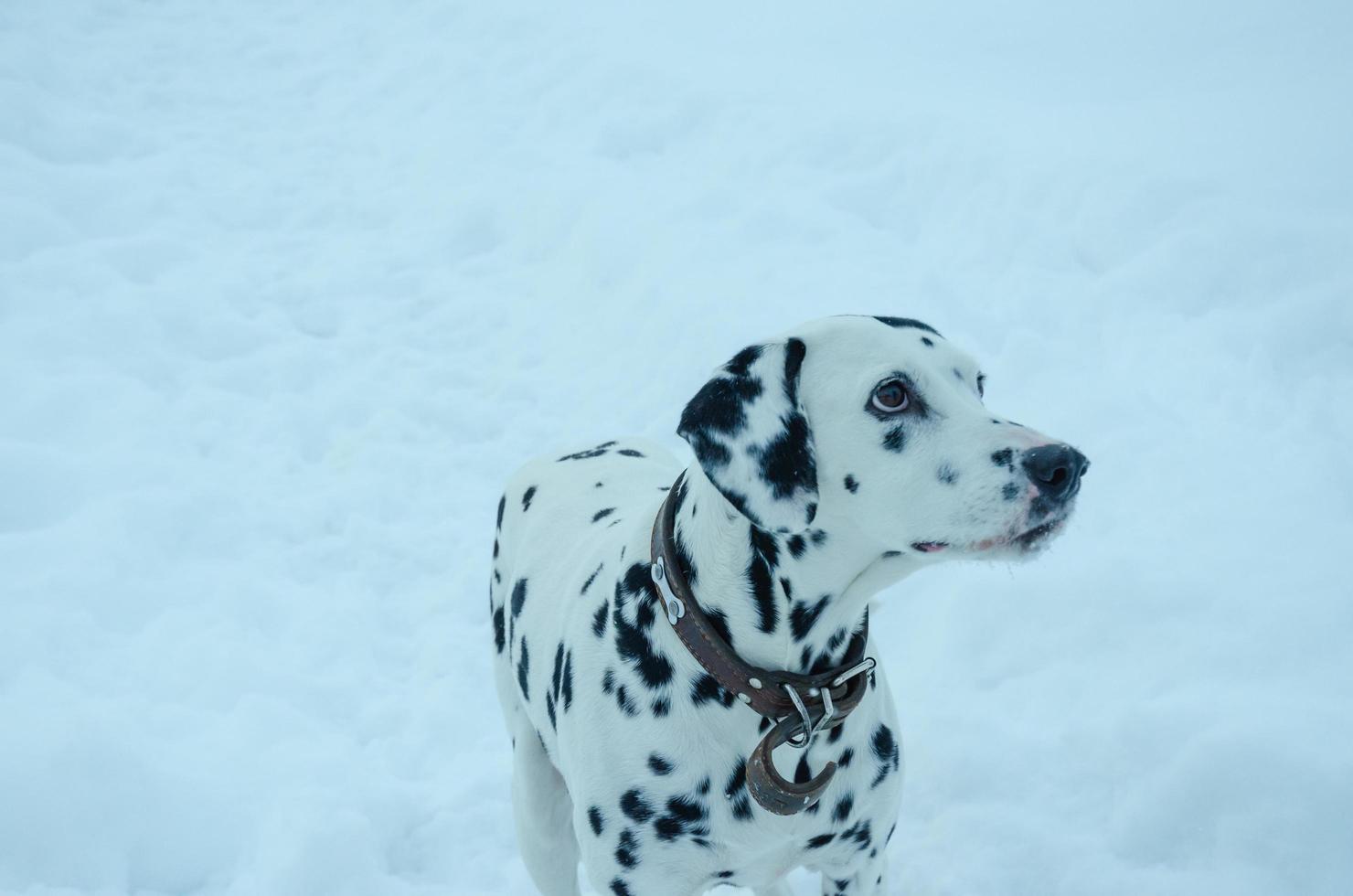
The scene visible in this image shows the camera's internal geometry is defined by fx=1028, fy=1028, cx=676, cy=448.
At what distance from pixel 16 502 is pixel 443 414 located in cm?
241

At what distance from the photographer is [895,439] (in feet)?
7.77

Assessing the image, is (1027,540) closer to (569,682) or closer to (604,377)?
(569,682)

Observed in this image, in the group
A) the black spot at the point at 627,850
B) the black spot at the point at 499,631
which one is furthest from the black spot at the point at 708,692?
the black spot at the point at 499,631

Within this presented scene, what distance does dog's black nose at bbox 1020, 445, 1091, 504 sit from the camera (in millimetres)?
2225

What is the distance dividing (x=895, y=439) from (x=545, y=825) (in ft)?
5.99

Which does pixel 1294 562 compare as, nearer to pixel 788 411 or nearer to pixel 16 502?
pixel 788 411

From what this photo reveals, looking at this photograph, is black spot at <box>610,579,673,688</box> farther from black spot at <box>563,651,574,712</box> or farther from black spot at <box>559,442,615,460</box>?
black spot at <box>559,442,615,460</box>

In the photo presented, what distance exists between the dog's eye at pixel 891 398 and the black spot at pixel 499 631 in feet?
5.85

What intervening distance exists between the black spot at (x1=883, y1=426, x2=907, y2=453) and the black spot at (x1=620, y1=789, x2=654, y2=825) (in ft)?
3.49

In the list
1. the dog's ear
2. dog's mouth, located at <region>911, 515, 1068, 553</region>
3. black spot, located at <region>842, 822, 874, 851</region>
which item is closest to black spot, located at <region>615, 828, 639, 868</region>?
black spot, located at <region>842, 822, 874, 851</region>

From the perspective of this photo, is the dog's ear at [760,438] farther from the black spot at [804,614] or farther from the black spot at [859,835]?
the black spot at [859,835]

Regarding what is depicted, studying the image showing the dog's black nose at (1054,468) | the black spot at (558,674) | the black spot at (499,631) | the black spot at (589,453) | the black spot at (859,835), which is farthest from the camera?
the black spot at (589,453)

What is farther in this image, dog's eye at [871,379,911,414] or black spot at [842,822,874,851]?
black spot at [842,822,874,851]

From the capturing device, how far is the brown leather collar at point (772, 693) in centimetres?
244
